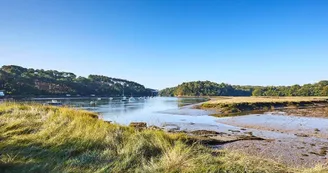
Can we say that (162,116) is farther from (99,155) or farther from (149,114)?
(99,155)

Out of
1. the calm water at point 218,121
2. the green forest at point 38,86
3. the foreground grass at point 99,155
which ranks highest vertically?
the green forest at point 38,86

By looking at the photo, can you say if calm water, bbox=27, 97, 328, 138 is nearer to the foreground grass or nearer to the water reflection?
the water reflection

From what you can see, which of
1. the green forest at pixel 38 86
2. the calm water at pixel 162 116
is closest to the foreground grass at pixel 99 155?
the calm water at pixel 162 116

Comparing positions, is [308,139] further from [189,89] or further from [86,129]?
[189,89]

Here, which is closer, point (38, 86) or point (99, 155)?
point (99, 155)

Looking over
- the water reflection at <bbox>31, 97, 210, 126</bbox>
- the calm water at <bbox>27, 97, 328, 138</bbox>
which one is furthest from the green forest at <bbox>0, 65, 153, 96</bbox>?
the calm water at <bbox>27, 97, 328, 138</bbox>

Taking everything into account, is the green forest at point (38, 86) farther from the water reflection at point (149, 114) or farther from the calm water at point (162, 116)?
the calm water at point (162, 116)

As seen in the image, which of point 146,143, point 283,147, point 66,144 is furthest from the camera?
point 283,147

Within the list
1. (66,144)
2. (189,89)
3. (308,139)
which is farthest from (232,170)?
(189,89)

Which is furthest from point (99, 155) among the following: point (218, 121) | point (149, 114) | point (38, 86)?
point (38, 86)

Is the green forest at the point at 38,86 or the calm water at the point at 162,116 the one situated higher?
the green forest at the point at 38,86

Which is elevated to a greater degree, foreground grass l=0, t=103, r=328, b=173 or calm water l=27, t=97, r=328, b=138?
foreground grass l=0, t=103, r=328, b=173

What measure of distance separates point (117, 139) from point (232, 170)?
3636mm

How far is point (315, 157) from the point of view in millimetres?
8641
